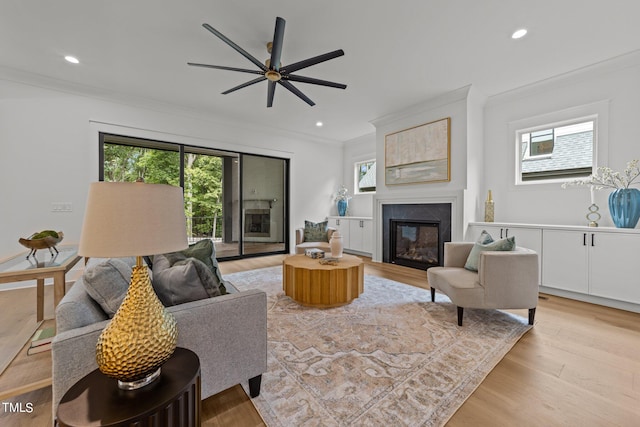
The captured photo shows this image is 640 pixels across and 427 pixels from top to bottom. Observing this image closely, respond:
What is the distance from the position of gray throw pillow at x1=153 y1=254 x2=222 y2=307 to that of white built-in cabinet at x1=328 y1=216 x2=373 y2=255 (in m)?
4.48

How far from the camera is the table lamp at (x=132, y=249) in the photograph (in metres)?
0.85

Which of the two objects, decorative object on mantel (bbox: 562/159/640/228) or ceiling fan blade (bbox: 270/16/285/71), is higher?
ceiling fan blade (bbox: 270/16/285/71)

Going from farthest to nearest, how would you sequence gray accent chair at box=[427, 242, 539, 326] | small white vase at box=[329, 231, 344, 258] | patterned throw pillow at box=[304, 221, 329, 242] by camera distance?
patterned throw pillow at box=[304, 221, 329, 242] < small white vase at box=[329, 231, 344, 258] < gray accent chair at box=[427, 242, 539, 326]

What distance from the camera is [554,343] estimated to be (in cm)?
207

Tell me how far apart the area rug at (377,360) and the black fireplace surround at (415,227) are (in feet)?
4.86

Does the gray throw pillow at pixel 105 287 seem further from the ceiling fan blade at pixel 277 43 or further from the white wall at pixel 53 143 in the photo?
the white wall at pixel 53 143

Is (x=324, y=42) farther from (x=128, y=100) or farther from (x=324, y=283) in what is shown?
(x=128, y=100)

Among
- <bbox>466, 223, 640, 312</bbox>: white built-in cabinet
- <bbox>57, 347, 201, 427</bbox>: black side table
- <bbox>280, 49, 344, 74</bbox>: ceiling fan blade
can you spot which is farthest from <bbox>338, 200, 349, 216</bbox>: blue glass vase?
<bbox>57, 347, 201, 427</bbox>: black side table

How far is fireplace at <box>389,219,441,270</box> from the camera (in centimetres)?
436

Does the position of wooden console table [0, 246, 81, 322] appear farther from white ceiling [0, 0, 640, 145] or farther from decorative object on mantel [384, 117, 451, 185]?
decorative object on mantel [384, 117, 451, 185]

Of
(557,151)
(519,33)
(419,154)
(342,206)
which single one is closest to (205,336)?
(519,33)

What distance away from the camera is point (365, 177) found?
647 cm

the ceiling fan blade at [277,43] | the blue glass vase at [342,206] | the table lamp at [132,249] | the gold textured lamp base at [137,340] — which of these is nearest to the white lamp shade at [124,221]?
the table lamp at [132,249]

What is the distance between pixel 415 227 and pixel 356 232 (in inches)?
61.5
